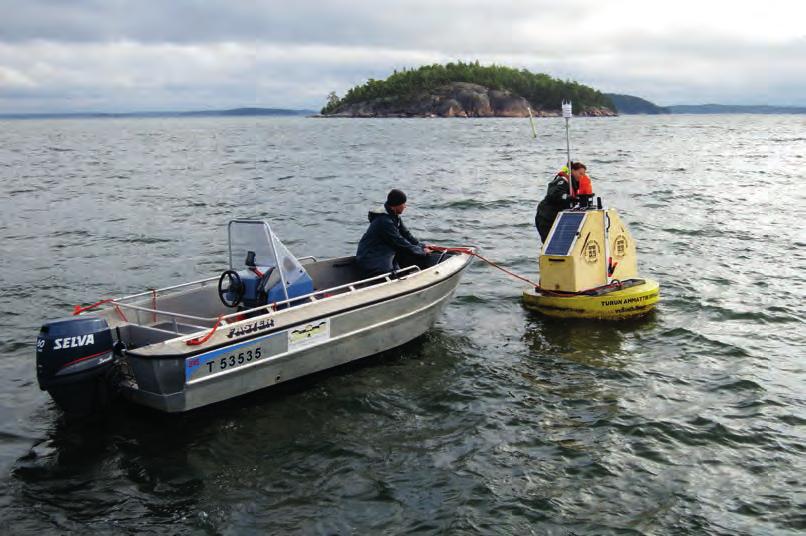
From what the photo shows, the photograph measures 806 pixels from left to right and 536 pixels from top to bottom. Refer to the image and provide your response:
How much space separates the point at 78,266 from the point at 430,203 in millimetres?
13168

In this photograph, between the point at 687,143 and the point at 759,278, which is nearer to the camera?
the point at 759,278

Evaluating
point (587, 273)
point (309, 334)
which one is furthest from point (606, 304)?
point (309, 334)

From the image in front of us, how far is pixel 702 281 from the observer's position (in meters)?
14.0

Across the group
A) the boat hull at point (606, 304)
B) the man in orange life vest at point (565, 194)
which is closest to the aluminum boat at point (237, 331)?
the boat hull at point (606, 304)

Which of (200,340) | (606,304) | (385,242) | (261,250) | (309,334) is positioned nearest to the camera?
(200,340)

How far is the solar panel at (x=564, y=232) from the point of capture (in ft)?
36.6

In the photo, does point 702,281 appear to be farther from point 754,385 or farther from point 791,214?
point 791,214

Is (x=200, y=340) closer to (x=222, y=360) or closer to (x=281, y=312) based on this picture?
(x=222, y=360)

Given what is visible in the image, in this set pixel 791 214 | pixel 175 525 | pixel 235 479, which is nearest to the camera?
pixel 175 525

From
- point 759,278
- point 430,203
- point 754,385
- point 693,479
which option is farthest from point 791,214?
point 693,479

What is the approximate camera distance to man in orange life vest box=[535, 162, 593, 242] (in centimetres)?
1178

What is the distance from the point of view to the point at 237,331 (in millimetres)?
7824

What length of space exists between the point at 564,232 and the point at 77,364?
7.43 meters

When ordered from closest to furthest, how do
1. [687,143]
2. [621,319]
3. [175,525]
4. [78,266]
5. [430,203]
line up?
1. [175,525]
2. [621,319]
3. [78,266]
4. [430,203]
5. [687,143]
